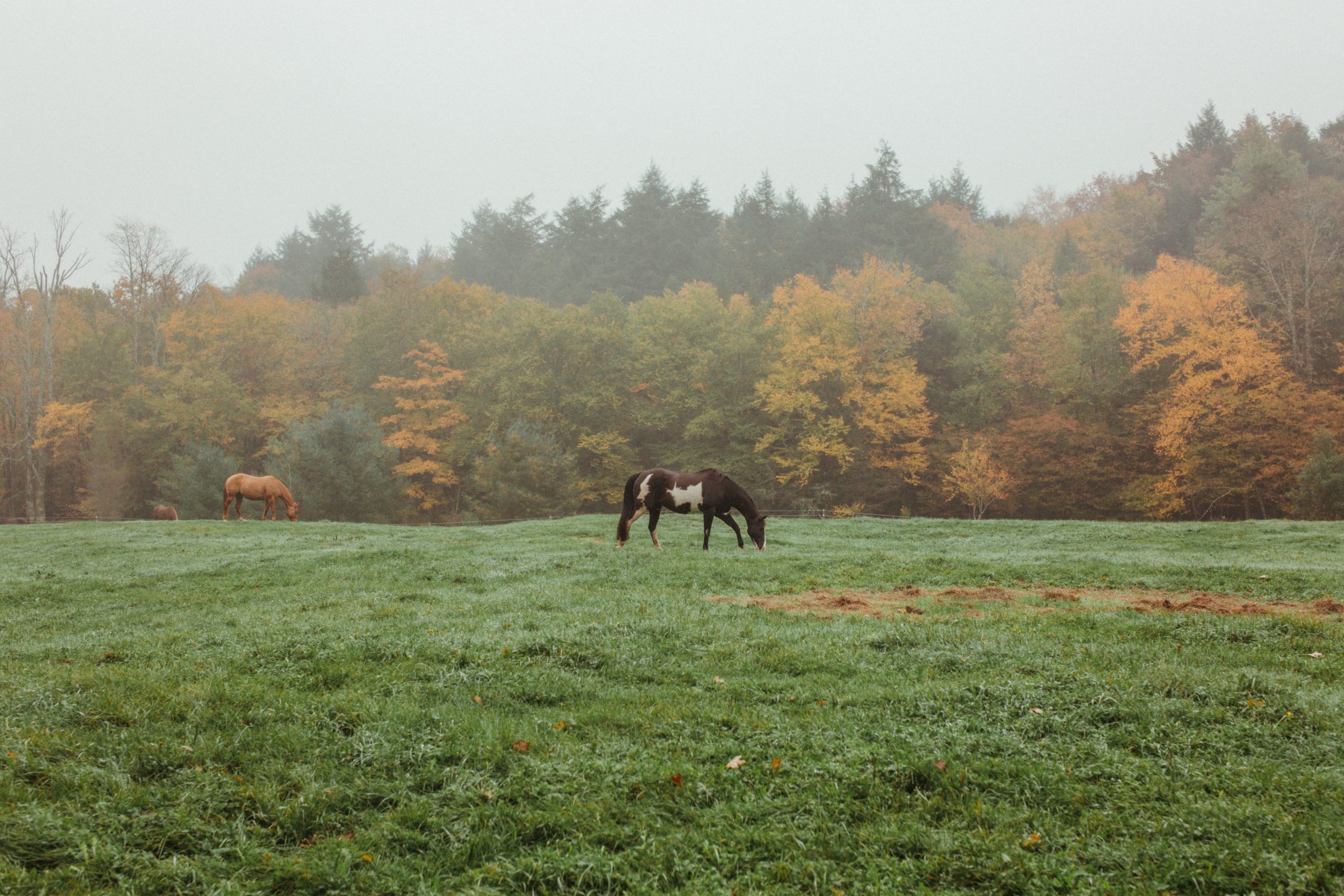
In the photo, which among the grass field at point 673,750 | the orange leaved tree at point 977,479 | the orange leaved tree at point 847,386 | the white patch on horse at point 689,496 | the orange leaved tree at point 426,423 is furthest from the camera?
the orange leaved tree at point 426,423

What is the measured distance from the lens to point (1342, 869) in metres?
3.29

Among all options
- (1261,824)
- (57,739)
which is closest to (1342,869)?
(1261,824)

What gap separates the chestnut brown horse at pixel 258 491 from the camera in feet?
91.6

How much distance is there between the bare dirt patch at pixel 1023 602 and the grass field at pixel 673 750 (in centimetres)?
18

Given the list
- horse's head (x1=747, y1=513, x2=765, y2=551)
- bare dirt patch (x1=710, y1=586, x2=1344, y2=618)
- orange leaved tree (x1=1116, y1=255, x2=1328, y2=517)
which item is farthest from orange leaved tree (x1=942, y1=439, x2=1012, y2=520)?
bare dirt patch (x1=710, y1=586, x2=1344, y2=618)

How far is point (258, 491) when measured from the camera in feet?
93.5

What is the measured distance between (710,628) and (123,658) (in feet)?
18.8

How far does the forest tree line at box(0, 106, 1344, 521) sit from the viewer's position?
3738 centimetres

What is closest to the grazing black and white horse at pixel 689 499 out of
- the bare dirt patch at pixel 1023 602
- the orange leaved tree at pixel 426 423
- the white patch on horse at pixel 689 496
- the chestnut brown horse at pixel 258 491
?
the white patch on horse at pixel 689 496

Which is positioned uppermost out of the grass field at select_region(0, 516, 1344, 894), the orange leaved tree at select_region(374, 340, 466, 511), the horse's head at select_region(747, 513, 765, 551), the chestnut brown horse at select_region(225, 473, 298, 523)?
the orange leaved tree at select_region(374, 340, 466, 511)

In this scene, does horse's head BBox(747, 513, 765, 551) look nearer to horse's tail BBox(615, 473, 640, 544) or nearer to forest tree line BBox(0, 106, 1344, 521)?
horse's tail BBox(615, 473, 640, 544)

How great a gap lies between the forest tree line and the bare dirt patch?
81.5 ft

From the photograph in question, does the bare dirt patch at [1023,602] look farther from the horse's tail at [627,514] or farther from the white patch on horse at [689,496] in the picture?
the horse's tail at [627,514]

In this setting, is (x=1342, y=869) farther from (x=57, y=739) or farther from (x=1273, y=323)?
→ (x=1273, y=323)
